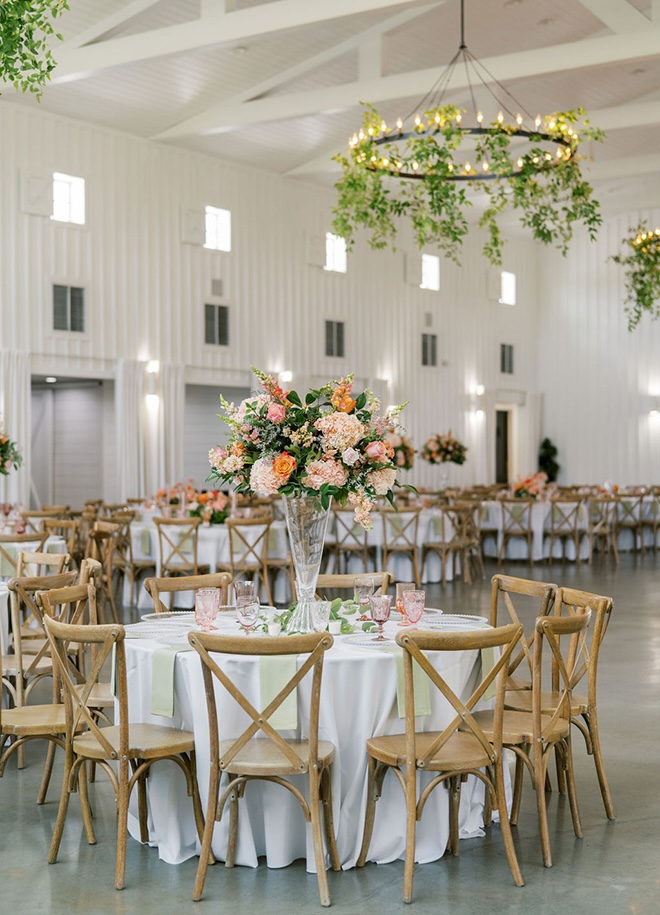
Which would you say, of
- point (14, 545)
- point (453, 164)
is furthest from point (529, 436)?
point (14, 545)

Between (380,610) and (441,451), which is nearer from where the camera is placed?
(380,610)

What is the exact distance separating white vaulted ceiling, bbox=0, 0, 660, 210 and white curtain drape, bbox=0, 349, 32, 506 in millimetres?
3182

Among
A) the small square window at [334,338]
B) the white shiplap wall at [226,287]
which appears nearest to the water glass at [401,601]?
the white shiplap wall at [226,287]

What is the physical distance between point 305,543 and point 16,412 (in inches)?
400

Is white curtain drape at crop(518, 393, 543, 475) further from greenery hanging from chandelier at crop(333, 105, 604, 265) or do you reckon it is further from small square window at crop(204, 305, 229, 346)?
greenery hanging from chandelier at crop(333, 105, 604, 265)

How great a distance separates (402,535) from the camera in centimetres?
1178

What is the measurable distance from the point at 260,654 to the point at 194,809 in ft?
2.62

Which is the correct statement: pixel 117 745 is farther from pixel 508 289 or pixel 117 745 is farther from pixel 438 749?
pixel 508 289

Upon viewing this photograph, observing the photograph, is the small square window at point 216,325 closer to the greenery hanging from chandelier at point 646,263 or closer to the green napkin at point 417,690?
the greenery hanging from chandelier at point 646,263

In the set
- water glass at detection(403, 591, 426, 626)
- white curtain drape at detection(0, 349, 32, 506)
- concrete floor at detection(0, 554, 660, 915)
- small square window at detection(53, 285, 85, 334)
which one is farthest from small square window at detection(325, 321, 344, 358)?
water glass at detection(403, 591, 426, 626)

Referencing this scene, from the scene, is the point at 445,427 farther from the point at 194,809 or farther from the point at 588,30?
the point at 194,809

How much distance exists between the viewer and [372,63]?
1352cm

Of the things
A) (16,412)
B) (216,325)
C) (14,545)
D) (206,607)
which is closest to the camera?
(206,607)

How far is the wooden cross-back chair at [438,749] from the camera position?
370cm
